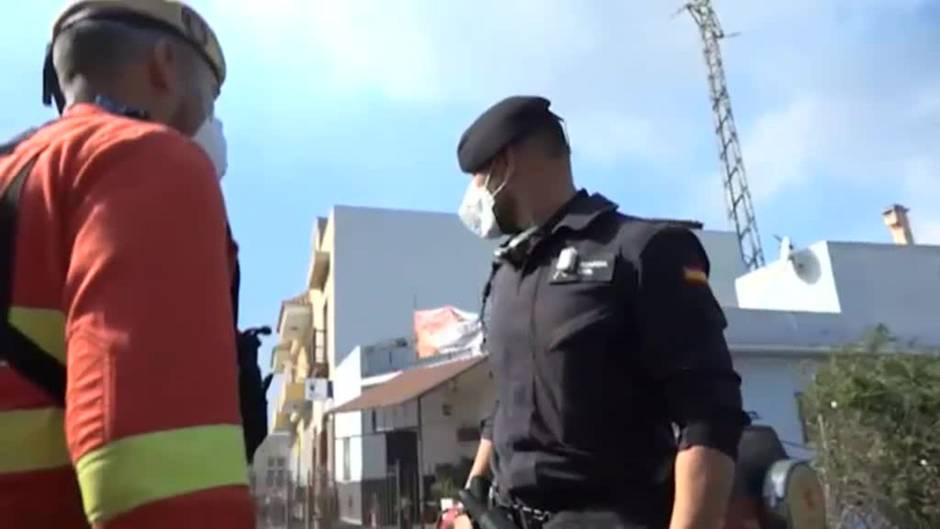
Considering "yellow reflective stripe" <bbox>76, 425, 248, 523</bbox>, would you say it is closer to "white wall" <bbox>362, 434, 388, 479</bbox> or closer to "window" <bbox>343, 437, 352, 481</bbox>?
"white wall" <bbox>362, 434, 388, 479</bbox>

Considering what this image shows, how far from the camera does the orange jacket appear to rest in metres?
0.91

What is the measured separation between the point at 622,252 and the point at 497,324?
453mm

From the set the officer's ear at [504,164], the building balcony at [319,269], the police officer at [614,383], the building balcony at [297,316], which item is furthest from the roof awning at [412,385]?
the building balcony at [297,316]

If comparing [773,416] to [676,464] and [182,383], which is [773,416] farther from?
[182,383]

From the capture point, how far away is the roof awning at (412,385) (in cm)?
1259

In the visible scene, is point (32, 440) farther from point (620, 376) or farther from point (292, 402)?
point (292, 402)

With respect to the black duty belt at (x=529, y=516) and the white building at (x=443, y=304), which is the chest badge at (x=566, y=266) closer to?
the black duty belt at (x=529, y=516)

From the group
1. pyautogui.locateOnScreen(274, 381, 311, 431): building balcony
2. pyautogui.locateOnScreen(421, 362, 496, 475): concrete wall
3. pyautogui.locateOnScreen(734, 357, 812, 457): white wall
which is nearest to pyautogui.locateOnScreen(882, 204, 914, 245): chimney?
pyautogui.locateOnScreen(734, 357, 812, 457): white wall

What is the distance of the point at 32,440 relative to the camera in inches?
41.1

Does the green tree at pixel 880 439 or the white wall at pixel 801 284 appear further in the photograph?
the white wall at pixel 801 284

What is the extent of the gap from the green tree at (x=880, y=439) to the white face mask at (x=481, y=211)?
7.86 m

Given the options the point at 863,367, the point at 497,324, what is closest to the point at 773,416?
the point at 863,367

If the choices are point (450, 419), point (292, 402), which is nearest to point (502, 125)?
point (450, 419)

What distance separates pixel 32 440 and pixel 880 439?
9548 mm
